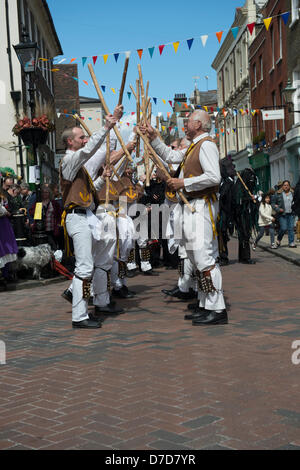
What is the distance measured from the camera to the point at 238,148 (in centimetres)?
4038

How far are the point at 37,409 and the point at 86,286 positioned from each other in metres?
2.44

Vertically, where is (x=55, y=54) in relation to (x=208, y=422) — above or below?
above

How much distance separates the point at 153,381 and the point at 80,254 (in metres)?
2.17

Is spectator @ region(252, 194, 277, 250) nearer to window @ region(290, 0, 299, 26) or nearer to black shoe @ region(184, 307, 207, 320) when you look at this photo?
black shoe @ region(184, 307, 207, 320)

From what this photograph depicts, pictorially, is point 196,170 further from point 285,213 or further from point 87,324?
point 285,213

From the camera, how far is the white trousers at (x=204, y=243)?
5906 mm

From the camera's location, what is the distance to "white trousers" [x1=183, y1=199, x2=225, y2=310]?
233 inches

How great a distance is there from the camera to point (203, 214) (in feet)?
19.6

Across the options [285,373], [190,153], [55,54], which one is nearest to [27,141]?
[190,153]

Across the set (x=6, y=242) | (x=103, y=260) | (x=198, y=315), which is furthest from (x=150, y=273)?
(x=198, y=315)

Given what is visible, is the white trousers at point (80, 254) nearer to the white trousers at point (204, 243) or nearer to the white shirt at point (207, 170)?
the white trousers at point (204, 243)

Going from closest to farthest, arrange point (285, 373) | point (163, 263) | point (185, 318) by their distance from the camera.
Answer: point (285, 373), point (185, 318), point (163, 263)

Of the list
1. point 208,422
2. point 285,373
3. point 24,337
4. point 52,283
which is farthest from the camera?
point 52,283

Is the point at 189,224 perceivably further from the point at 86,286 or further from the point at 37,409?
the point at 37,409
